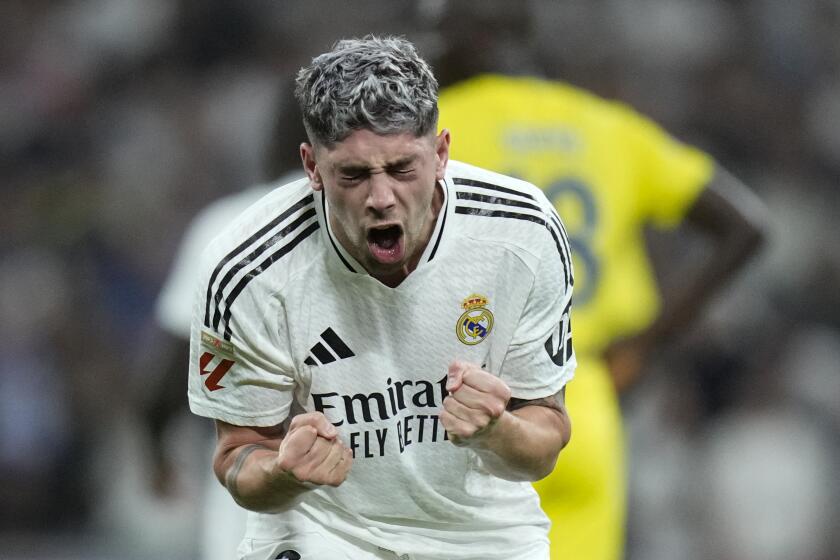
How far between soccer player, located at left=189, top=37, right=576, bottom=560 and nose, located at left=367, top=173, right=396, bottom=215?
8cm

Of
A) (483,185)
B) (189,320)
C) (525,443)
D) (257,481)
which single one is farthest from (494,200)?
(189,320)

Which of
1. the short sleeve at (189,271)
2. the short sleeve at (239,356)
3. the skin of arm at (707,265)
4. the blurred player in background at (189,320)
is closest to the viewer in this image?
the short sleeve at (239,356)

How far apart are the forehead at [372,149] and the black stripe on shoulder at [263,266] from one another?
309 mm

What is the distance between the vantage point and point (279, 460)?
295cm

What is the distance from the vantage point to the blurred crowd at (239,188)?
745 centimetres

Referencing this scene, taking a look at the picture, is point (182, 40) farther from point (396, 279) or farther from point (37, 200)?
point (396, 279)

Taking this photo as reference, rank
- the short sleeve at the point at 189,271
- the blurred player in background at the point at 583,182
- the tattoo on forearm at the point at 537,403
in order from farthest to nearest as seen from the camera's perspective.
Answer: the short sleeve at the point at 189,271 → the blurred player in background at the point at 583,182 → the tattoo on forearm at the point at 537,403

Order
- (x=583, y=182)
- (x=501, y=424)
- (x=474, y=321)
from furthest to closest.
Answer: (x=583, y=182) → (x=474, y=321) → (x=501, y=424)

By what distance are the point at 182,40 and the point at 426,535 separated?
6486 mm

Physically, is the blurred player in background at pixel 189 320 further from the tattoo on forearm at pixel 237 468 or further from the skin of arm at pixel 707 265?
the tattoo on forearm at pixel 237 468

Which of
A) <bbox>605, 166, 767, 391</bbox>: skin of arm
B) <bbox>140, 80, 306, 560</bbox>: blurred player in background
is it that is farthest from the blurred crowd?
<bbox>140, 80, 306, 560</bbox>: blurred player in background

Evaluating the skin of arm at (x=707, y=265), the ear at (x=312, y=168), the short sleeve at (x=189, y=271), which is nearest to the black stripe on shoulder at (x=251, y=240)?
the ear at (x=312, y=168)

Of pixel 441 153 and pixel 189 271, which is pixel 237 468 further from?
pixel 189 271

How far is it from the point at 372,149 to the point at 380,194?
0.09 m
